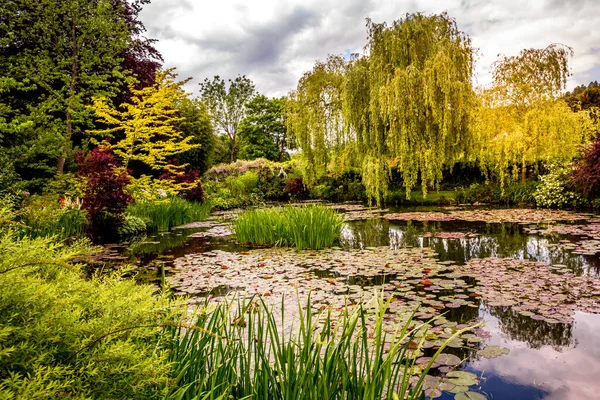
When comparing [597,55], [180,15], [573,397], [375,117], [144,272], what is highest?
[180,15]

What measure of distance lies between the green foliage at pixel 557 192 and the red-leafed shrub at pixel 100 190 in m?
Result: 12.2

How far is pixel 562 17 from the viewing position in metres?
10.5

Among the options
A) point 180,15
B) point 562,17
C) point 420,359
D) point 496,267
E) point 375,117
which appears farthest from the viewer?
point 180,15

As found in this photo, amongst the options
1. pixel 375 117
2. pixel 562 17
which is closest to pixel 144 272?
pixel 375 117

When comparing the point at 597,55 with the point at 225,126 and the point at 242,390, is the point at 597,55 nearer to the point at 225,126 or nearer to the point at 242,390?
the point at 242,390

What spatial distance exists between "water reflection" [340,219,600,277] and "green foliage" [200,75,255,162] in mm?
28910

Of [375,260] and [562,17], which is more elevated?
[562,17]

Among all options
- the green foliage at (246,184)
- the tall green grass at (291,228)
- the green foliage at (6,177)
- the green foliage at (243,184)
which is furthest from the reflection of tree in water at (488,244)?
the green foliage at (243,184)

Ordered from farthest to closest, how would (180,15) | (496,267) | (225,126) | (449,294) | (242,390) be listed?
(225,126), (180,15), (496,267), (449,294), (242,390)

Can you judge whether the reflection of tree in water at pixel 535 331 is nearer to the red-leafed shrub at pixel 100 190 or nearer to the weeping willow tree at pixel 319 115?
the red-leafed shrub at pixel 100 190

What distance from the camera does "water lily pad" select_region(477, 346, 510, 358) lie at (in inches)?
98.8

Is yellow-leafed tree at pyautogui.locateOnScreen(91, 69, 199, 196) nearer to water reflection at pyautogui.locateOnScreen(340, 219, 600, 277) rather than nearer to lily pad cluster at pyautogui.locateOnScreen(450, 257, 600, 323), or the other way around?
water reflection at pyautogui.locateOnScreen(340, 219, 600, 277)

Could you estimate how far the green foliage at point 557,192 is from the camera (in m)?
10.5

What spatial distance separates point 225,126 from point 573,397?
119ft
